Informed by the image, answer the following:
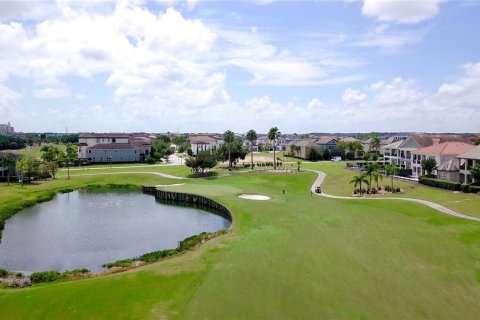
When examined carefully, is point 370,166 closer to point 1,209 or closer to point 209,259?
point 209,259

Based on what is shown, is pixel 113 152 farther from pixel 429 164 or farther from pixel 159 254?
pixel 159 254

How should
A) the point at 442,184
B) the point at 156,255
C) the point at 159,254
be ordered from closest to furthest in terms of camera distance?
the point at 156,255, the point at 159,254, the point at 442,184

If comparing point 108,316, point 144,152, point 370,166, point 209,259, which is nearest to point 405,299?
point 209,259

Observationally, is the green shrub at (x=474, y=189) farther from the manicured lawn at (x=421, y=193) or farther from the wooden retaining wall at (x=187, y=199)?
the wooden retaining wall at (x=187, y=199)

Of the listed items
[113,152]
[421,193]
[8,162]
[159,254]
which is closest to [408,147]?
[421,193]

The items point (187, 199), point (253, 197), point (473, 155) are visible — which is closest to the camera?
point (473, 155)

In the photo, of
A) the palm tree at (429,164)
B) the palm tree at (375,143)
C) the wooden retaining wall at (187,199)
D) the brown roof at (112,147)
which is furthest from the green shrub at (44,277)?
the palm tree at (375,143)
